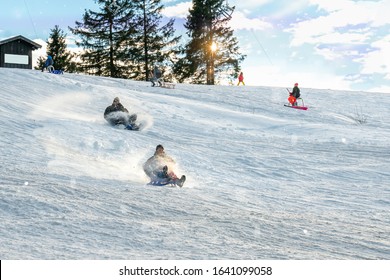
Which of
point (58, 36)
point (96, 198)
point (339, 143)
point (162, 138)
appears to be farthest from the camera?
point (58, 36)

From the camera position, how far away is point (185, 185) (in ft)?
34.0

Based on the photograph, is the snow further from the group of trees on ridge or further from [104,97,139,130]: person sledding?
the group of trees on ridge

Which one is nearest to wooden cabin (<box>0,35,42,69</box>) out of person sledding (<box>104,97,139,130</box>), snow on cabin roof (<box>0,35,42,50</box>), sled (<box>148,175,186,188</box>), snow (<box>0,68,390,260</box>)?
snow on cabin roof (<box>0,35,42,50</box>)

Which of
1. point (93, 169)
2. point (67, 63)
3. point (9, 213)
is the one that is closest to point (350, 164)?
point (93, 169)

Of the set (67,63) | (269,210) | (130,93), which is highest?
(67,63)

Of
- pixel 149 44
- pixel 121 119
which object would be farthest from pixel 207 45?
pixel 121 119

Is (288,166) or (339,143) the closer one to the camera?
(288,166)

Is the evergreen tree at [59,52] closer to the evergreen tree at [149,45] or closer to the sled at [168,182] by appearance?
the evergreen tree at [149,45]

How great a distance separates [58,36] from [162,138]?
37.6 metres

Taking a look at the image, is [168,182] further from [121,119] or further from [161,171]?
[121,119]

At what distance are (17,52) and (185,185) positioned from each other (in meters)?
31.6

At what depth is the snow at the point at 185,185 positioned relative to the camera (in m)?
5.89

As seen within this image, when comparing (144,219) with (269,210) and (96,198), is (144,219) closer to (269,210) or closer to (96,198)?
(96,198)
